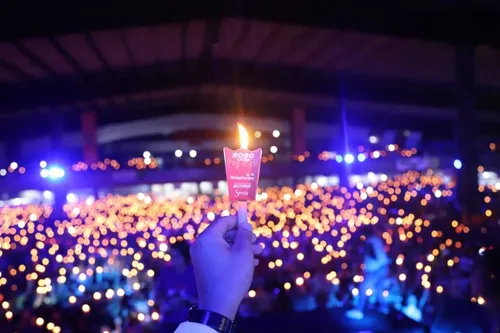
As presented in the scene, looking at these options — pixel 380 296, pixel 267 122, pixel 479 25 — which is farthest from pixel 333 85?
pixel 380 296

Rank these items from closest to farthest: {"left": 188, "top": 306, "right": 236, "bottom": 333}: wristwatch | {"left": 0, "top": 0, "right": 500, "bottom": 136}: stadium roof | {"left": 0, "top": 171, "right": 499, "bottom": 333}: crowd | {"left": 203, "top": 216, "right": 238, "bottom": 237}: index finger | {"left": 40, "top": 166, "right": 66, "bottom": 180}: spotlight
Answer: {"left": 188, "top": 306, "right": 236, "bottom": 333}: wristwatch, {"left": 203, "top": 216, "right": 238, "bottom": 237}: index finger, {"left": 0, "top": 171, "right": 499, "bottom": 333}: crowd, {"left": 0, "top": 0, "right": 500, "bottom": 136}: stadium roof, {"left": 40, "top": 166, "right": 66, "bottom": 180}: spotlight

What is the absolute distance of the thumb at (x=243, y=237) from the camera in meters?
1.89

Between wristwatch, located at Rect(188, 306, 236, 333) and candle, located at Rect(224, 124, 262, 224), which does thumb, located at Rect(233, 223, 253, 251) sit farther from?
wristwatch, located at Rect(188, 306, 236, 333)

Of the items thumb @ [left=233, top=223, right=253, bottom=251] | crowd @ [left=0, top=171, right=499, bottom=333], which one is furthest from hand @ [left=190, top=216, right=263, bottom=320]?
crowd @ [left=0, top=171, right=499, bottom=333]

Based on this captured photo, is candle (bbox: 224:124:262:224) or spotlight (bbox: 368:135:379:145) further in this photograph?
spotlight (bbox: 368:135:379:145)

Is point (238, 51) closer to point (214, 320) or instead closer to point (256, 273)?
point (256, 273)

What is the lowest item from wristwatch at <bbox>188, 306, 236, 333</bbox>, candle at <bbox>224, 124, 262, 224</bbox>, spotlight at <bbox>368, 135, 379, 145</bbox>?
wristwatch at <bbox>188, 306, 236, 333</bbox>

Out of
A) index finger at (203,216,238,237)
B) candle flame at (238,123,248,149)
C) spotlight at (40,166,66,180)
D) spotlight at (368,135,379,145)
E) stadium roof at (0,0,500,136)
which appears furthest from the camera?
spotlight at (368,135,379,145)

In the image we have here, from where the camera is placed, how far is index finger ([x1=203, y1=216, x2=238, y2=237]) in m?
1.97

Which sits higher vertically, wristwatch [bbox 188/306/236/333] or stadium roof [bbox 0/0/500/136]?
stadium roof [bbox 0/0/500/136]

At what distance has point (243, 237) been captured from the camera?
1.91m

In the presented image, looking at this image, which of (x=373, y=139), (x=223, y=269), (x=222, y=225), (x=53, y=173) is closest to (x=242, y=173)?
(x=222, y=225)

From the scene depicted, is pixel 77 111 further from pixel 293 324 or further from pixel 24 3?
pixel 293 324

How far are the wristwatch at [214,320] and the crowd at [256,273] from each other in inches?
78.4
